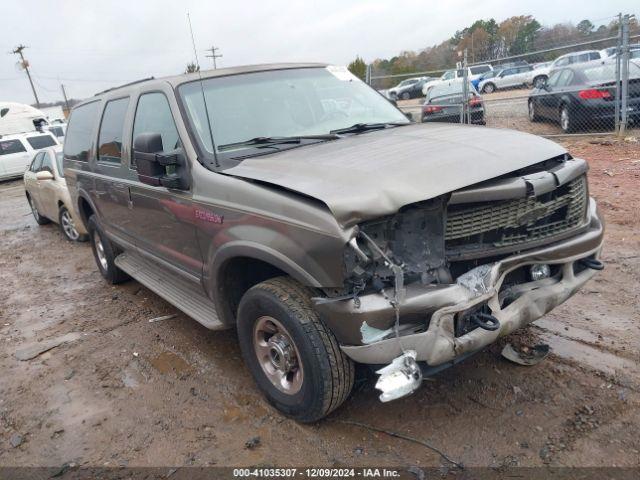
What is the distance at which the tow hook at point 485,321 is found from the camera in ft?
8.69

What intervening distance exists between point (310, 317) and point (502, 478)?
122cm

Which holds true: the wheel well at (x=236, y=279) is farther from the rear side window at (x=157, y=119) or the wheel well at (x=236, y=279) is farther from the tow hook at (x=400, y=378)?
the tow hook at (x=400, y=378)

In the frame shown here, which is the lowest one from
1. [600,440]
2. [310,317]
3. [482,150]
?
[600,440]

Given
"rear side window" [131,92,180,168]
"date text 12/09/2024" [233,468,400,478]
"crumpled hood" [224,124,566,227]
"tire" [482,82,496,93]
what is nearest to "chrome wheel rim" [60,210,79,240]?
"rear side window" [131,92,180,168]

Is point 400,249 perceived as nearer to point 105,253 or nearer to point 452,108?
point 105,253

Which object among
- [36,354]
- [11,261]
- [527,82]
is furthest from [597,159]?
[527,82]

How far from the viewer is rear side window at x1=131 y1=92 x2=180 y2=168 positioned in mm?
3750

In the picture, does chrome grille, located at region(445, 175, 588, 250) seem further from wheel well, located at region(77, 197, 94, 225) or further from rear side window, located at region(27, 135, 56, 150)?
rear side window, located at region(27, 135, 56, 150)

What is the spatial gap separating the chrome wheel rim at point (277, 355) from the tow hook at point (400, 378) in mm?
567

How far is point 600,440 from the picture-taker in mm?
2746

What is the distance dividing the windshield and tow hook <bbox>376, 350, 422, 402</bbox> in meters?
1.85

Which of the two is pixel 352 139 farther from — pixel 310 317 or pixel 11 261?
pixel 11 261

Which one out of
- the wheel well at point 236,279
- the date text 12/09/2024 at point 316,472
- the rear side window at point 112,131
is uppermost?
the rear side window at point 112,131

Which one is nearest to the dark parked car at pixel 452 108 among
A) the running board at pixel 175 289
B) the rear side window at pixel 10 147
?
the running board at pixel 175 289
